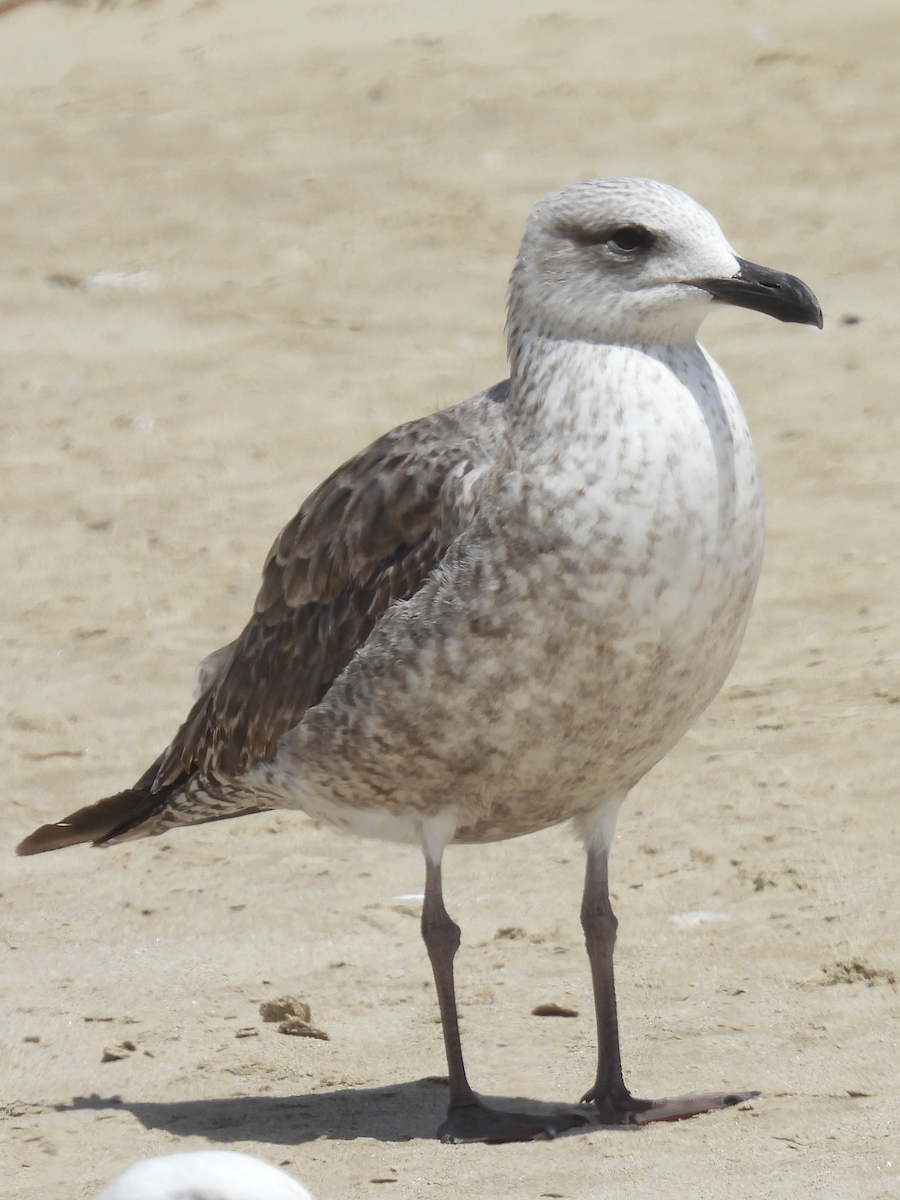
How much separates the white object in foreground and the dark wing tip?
257cm

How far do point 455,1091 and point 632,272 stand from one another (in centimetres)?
184

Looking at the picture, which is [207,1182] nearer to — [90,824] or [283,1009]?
[283,1009]

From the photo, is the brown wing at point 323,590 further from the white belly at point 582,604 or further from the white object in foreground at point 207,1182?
the white object in foreground at point 207,1182

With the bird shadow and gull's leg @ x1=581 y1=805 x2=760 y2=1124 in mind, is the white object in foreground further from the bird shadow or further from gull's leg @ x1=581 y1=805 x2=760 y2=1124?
gull's leg @ x1=581 y1=805 x2=760 y2=1124

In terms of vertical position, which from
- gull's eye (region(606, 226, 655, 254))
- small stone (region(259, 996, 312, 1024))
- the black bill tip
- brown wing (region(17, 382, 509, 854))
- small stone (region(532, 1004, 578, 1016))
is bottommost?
small stone (region(532, 1004, 578, 1016))

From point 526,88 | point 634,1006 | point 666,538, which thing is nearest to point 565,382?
point 666,538

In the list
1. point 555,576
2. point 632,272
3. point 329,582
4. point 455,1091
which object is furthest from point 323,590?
point 455,1091

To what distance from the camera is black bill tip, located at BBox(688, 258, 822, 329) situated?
438cm

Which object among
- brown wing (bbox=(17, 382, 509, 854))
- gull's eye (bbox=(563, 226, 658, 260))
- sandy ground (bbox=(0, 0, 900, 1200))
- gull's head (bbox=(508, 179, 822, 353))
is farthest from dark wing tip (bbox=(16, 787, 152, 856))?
gull's eye (bbox=(563, 226, 658, 260))

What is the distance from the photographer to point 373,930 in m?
5.80

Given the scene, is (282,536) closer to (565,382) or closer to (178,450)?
(565,382)

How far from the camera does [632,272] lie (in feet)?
14.7

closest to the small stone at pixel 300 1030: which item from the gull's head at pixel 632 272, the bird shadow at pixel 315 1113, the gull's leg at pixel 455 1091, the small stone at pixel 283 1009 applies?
the small stone at pixel 283 1009

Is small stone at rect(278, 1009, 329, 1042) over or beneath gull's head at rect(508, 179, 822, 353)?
beneath
